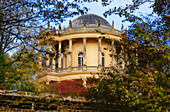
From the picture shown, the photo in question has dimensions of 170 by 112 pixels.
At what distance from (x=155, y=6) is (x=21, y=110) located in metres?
7.81

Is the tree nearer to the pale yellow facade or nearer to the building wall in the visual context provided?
the pale yellow facade

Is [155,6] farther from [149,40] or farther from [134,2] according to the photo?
[149,40]

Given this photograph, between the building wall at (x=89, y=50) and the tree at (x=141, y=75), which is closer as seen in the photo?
the tree at (x=141, y=75)

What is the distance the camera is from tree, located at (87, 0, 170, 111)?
966 centimetres

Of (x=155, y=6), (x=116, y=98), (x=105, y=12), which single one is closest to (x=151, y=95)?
(x=116, y=98)

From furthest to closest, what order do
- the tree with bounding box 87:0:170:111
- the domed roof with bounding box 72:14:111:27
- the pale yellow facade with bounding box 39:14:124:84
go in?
the domed roof with bounding box 72:14:111:27
the pale yellow facade with bounding box 39:14:124:84
the tree with bounding box 87:0:170:111

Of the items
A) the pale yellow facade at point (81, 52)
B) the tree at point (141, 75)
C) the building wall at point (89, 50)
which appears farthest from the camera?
the building wall at point (89, 50)

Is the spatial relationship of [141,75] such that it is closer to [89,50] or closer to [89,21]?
[89,50]

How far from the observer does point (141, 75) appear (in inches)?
399

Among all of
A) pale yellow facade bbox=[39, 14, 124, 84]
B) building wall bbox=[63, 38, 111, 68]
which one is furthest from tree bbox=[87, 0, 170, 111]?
building wall bbox=[63, 38, 111, 68]

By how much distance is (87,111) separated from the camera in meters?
13.3

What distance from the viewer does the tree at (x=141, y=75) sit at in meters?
9.66

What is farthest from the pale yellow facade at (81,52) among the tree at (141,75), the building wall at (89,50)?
the tree at (141,75)

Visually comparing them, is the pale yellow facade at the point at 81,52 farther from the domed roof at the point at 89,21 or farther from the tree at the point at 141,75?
the tree at the point at 141,75
